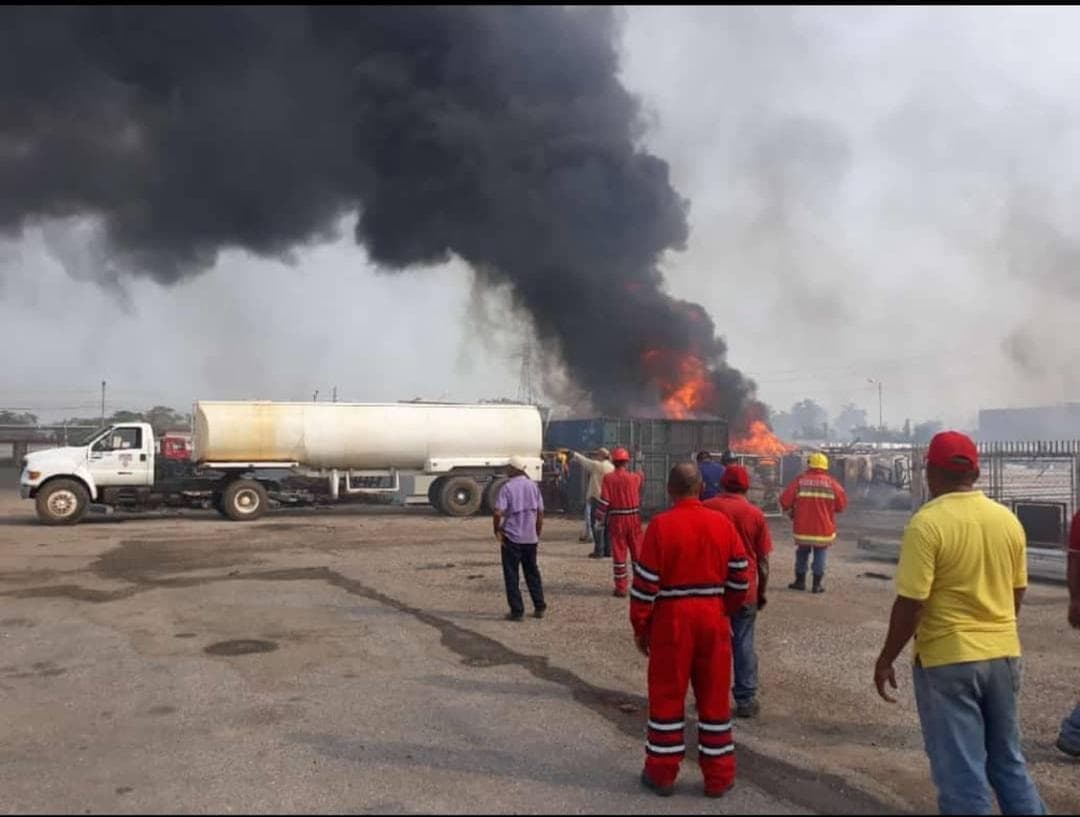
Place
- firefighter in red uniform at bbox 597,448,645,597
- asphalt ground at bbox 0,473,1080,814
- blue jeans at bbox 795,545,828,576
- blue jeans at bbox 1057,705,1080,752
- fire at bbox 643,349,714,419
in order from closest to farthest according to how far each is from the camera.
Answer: asphalt ground at bbox 0,473,1080,814 < blue jeans at bbox 1057,705,1080,752 < firefighter in red uniform at bbox 597,448,645,597 < blue jeans at bbox 795,545,828,576 < fire at bbox 643,349,714,419

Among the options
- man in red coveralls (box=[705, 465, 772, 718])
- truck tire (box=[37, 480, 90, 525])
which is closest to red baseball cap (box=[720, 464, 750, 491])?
man in red coveralls (box=[705, 465, 772, 718])

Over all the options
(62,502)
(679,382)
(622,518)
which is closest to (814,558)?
(622,518)

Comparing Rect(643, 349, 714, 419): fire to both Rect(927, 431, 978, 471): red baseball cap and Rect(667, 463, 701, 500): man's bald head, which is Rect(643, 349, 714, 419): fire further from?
Rect(927, 431, 978, 471): red baseball cap

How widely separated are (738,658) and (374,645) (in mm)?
3235

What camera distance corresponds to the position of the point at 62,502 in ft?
59.4

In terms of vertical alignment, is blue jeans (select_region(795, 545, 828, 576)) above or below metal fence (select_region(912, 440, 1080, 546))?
below

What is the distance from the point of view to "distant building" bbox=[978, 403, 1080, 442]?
4303 cm

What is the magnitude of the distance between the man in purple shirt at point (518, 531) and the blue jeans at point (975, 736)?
4900 mm

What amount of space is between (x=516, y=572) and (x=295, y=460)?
1279cm

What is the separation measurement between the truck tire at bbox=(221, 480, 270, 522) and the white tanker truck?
0.07 ft

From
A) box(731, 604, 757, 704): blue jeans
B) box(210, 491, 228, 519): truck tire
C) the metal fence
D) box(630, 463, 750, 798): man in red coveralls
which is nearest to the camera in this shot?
box(630, 463, 750, 798): man in red coveralls

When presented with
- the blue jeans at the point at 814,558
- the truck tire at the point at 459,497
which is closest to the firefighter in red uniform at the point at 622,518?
the blue jeans at the point at 814,558

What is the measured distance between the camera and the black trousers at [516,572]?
827 cm

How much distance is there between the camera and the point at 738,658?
5.55 meters
